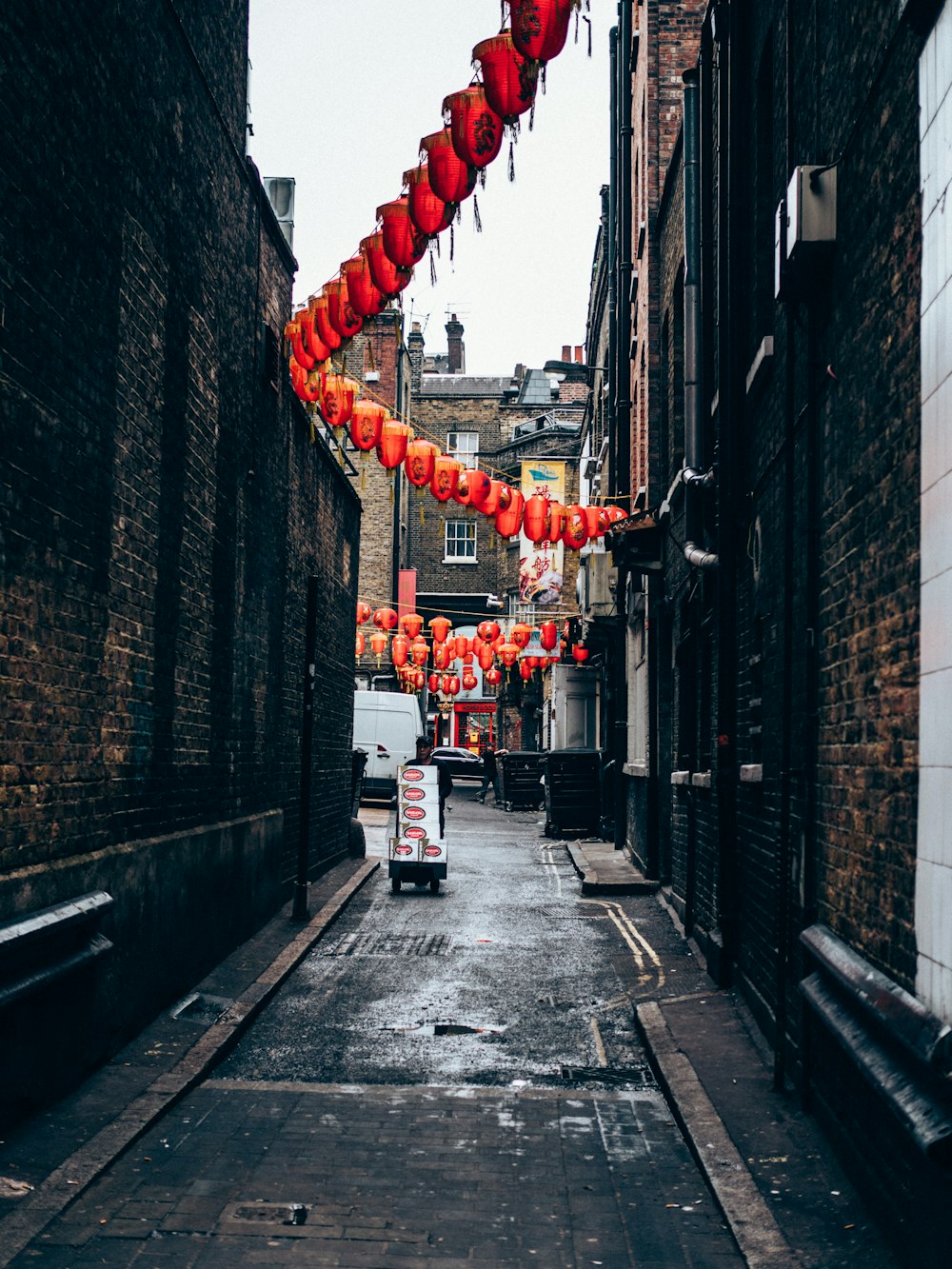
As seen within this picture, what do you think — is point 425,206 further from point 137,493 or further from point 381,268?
point 137,493

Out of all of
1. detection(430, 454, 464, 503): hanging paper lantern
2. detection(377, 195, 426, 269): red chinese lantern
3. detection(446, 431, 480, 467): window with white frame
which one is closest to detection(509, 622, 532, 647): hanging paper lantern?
detection(430, 454, 464, 503): hanging paper lantern

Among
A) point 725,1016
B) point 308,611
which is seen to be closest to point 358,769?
point 308,611

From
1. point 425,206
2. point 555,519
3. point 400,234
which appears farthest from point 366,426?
point 555,519

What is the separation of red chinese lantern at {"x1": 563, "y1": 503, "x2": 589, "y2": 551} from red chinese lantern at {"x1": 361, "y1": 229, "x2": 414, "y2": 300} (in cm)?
958

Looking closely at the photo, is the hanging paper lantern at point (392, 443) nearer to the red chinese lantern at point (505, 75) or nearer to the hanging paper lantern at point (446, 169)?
the hanging paper lantern at point (446, 169)

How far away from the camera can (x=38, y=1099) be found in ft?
21.2

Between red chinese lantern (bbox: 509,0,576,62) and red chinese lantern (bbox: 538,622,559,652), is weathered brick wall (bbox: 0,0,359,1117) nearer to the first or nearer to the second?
red chinese lantern (bbox: 509,0,576,62)

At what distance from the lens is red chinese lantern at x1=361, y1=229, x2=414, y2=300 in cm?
997

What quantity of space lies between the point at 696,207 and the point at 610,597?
33.1 ft

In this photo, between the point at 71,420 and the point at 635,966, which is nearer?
the point at 71,420

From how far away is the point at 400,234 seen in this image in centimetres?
969

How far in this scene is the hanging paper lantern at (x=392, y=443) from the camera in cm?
1508

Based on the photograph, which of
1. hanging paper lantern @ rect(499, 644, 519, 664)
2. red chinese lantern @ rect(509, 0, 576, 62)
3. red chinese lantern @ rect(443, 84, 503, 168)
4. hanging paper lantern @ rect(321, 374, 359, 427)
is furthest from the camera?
hanging paper lantern @ rect(499, 644, 519, 664)

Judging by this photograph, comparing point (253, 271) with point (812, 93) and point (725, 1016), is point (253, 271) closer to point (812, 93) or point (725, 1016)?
point (812, 93)
